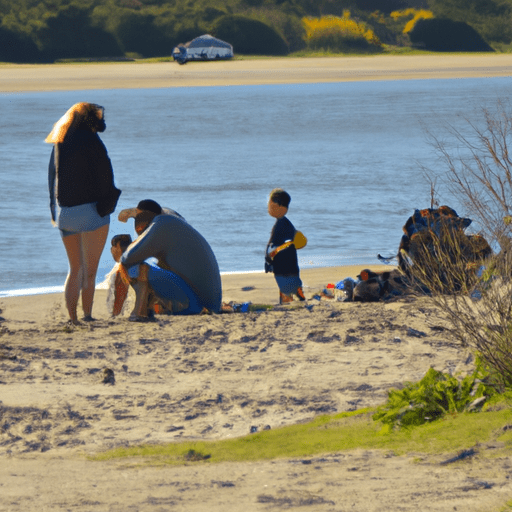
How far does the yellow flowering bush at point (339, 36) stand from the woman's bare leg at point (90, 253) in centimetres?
6927

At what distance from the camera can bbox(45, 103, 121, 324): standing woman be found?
6230 mm

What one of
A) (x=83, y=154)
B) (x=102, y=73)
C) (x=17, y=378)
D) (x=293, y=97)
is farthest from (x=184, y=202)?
(x=102, y=73)

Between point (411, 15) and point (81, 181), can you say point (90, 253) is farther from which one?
point (411, 15)

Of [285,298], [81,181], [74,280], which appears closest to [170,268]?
[74,280]

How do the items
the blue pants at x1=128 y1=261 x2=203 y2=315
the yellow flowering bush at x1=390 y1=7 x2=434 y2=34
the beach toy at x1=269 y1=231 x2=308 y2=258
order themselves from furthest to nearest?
1. the yellow flowering bush at x1=390 y1=7 x2=434 y2=34
2. the beach toy at x1=269 y1=231 x2=308 y2=258
3. the blue pants at x1=128 y1=261 x2=203 y2=315

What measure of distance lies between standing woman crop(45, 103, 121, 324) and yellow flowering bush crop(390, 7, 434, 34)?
74680 millimetres

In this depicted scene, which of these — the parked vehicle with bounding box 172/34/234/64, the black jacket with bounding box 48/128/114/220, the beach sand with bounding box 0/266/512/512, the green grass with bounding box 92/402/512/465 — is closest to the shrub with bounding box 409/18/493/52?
the parked vehicle with bounding box 172/34/234/64

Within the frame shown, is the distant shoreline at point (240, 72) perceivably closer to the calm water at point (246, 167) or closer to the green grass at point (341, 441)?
the calm water at point (246, 167)

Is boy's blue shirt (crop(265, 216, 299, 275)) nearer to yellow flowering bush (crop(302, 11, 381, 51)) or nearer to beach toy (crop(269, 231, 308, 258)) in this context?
beach toy (crop(269, 231, 308, 258))

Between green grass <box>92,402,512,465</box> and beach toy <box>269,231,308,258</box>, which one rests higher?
beach toy <box>269,231,308,258</box>

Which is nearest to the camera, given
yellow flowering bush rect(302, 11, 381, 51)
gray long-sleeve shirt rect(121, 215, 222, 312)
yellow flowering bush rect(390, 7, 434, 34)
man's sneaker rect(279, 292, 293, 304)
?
gray long-sleeve shirt rect(121, 215, 222, 312)

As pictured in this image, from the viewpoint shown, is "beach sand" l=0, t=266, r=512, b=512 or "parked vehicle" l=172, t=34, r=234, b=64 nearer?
"beach sand" l=0, t=266, r=512, b=512

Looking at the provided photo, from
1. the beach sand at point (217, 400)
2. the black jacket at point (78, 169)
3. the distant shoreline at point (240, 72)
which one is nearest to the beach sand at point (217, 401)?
the beach sand at point (217, 400)

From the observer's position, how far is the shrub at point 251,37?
2854 inches
